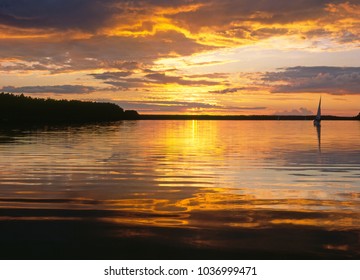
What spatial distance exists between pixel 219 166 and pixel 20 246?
853 inches

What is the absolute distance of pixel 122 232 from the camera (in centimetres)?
1255

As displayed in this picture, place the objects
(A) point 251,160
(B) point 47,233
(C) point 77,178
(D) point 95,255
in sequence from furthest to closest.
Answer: (A) point 251,160, (C) point 77,178, (B) point 47,233, (D) point 95,255

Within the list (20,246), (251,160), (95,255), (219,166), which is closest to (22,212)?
(20,246)

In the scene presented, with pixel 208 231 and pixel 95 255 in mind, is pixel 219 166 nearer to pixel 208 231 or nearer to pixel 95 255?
pixel 208 231

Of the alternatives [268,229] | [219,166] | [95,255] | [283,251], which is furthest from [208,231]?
[219,166]

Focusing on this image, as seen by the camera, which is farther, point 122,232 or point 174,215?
point 174,215

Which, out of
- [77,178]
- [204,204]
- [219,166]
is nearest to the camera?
[204,204]

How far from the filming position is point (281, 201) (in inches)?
710

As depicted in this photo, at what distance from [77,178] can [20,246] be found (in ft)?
44.8

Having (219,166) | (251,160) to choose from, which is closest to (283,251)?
(219,166)

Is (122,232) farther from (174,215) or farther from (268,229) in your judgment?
(268,229)

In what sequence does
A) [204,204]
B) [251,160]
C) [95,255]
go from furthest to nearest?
[251,160] < [204,204] < [95,255]

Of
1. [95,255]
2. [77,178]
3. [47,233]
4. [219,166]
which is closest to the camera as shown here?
[95,255]

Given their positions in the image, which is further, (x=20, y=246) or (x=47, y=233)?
(x=47, y=233)
